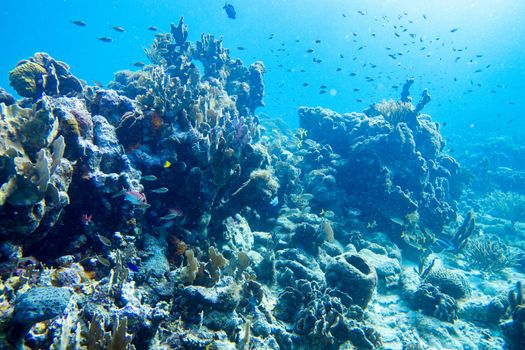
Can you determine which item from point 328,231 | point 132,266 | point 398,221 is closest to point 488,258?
point 398,221

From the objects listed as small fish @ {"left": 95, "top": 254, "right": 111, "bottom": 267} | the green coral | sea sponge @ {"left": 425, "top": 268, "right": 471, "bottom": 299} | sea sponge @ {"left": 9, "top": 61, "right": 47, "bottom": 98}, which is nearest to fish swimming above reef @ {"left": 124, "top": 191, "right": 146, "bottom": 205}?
small fish @ {"left": 95, "top": 254, "right": 111, "bottom": 267}

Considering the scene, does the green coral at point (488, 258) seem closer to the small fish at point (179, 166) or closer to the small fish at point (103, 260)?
the small fish at point (179, 166)

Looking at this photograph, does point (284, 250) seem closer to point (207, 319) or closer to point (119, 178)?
point (207, 319)

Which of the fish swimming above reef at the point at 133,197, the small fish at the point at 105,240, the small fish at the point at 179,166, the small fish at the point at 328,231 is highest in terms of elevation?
the small fish at the point at 328,231

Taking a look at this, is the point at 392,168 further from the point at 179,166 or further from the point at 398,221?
the point at 179,166

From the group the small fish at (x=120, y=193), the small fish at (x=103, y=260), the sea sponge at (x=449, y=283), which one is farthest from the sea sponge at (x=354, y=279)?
the small fish at (x=120, y=193)

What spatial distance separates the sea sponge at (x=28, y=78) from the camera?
698 centimetres

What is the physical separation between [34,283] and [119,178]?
79.5 inches

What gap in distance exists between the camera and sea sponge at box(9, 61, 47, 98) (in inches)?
275

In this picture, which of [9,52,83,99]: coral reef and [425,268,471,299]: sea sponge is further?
[425,268,471,299]: sea sponge

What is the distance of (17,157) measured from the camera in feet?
12.0

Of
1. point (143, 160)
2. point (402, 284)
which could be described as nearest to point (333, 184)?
point (402, 284)

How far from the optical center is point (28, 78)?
709 centimetres

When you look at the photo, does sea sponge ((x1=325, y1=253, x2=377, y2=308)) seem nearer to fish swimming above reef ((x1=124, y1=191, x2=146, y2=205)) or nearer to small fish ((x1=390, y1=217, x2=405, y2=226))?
small fish ((x1=390, y1=217, x2=405, y2=226))
